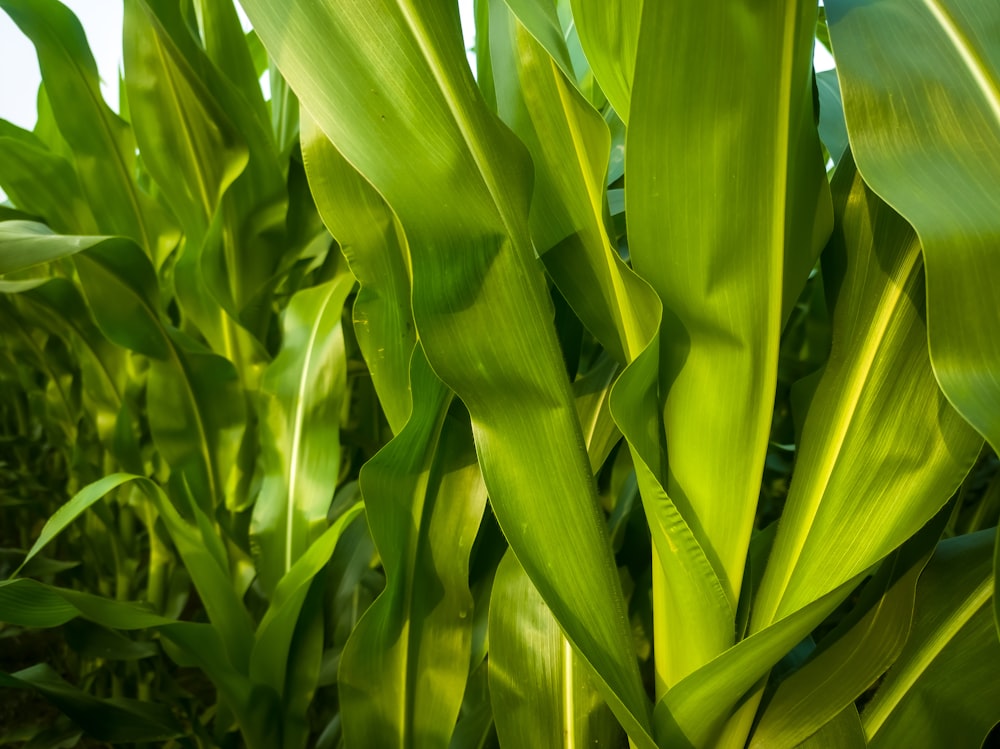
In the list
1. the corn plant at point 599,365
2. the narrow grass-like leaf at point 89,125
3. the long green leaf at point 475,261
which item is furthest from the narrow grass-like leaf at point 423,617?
the narrow grass-like leaf at point 89,125

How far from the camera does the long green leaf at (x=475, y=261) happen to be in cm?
34

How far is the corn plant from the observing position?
0.33m

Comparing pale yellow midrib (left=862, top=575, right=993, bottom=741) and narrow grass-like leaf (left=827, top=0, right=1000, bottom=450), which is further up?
narrow grass-like leaf (left=827, top=0, right=1000, bottom=450)

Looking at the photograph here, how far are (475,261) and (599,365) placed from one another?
22 centimetres

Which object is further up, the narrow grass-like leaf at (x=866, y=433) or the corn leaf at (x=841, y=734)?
the narrow grass-like leaf at (x=866, y=433)

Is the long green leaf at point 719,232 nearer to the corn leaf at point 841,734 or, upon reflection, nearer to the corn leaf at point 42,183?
the corn leaf at point 841,734

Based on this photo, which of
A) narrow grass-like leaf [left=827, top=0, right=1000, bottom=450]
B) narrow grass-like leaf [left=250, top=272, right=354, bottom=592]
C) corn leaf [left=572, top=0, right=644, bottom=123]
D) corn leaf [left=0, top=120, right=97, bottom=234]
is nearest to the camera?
narrow grass-like leaf [left=827, top=0, right=1000, bottom=450]

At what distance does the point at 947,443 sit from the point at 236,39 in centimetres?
72

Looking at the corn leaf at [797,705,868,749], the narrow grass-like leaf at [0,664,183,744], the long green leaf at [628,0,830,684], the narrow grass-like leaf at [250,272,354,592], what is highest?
the long green leaf at [628,0,830,684]

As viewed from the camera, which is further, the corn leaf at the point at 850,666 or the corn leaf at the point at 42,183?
the corn leaf at the point at 42,183

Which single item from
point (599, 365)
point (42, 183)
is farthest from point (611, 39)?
point (42, 183)

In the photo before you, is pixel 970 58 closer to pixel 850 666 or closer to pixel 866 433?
pixel 866 433

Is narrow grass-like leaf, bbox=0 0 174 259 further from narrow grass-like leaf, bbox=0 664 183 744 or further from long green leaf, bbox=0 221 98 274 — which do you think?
narrow grass-like leaf, bbox=0 664 183 744

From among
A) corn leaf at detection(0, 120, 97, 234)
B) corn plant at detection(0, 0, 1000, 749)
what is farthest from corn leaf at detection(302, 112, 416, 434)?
corn leaf at detection(0, 120, 97, 234)
